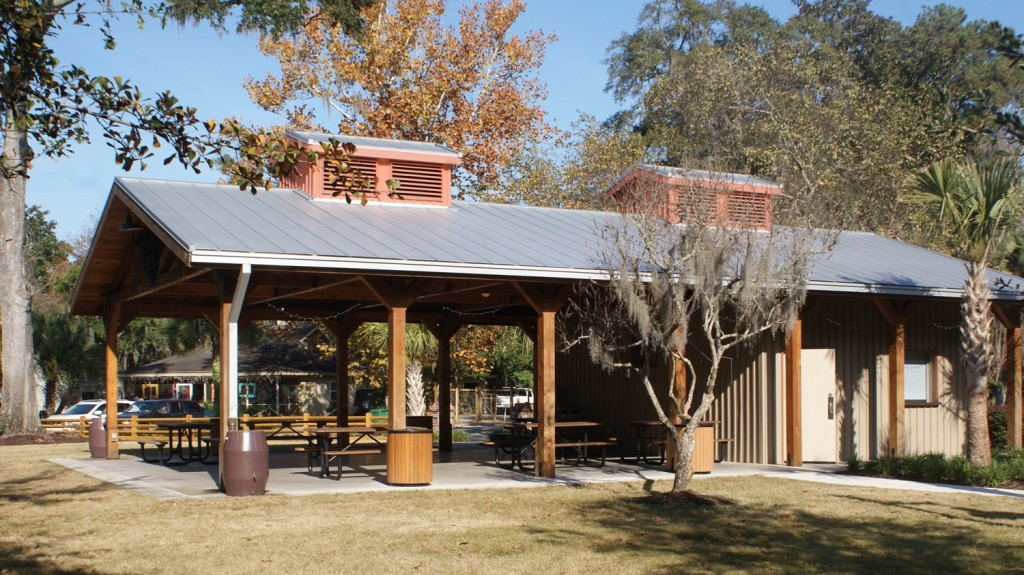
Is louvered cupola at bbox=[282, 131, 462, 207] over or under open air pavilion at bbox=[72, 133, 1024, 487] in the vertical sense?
over

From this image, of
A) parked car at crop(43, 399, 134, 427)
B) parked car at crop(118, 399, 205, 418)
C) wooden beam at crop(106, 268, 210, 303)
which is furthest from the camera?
parked car at crop(118, 399, 205, 418)

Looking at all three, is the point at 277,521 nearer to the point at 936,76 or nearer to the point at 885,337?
the point at 885,337

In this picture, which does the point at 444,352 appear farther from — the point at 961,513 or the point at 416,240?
the point at 961,513

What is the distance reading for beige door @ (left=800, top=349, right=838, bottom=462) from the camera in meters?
17.1

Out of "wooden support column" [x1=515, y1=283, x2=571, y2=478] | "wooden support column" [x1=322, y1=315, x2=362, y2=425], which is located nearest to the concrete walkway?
"wooden support column" [x1=515, y1=283, x2=571, y2=478]

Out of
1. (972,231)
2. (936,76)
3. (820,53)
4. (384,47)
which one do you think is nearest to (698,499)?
(972,231)

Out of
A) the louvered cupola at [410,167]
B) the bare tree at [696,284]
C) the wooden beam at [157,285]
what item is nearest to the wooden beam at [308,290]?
the wooden beam at [157,285]

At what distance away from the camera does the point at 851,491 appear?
13.1 meters

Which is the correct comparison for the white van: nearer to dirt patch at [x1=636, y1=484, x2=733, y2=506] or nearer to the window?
the window

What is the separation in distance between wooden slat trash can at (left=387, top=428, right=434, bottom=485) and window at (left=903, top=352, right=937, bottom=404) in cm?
922

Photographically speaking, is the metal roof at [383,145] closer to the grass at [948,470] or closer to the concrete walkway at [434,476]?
the concrete walkway at [434,476]

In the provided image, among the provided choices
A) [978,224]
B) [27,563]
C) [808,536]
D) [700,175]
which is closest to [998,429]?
[978,224]

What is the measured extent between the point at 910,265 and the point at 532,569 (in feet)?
43.8

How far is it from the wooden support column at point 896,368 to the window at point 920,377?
143cm
